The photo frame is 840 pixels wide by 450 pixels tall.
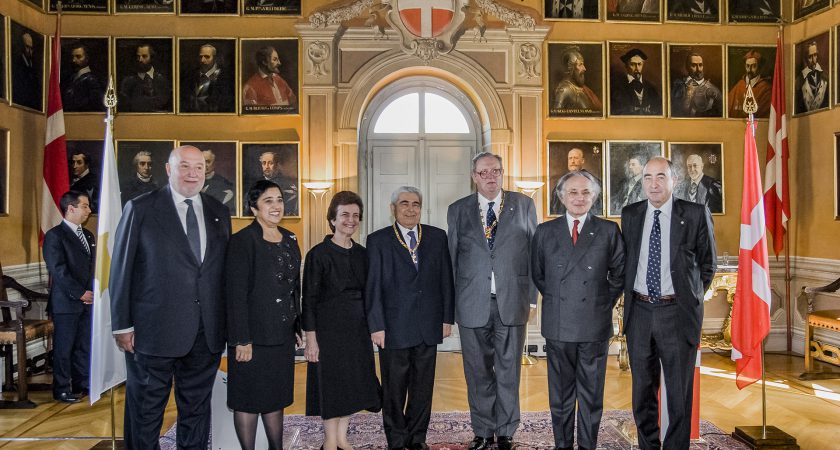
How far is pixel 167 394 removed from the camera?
3502mm

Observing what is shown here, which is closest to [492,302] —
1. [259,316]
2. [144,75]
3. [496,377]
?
[496,377]

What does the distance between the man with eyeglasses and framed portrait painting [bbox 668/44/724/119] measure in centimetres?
496

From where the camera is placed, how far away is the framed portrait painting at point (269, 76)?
7.80 meters

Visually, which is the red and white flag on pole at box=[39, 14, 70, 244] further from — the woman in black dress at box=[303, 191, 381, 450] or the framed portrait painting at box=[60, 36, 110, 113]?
the woman in black dress at box=[303, 191, 381, 450]

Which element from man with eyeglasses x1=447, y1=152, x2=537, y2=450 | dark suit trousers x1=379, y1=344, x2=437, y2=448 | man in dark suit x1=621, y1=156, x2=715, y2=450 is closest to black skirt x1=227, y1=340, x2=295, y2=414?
dark suit trousers x1=379, y1=344, x2=437, y2=448

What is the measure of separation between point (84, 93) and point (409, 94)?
4.15 metres

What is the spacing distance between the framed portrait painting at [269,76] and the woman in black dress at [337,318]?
443cm

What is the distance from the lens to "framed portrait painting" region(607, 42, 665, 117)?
805 cm

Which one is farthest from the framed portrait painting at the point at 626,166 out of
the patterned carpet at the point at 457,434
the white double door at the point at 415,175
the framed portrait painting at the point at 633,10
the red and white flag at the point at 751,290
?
the patterned carpet at the point at 457,434

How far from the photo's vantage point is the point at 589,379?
3.89 m

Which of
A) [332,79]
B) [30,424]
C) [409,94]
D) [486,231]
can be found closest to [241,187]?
[332,79]

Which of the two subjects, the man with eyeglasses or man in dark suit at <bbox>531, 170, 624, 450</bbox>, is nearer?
man in dark suit at <bbox>531, 170, 624, 450</bbox>

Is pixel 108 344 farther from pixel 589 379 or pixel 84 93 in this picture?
pixel 84 93

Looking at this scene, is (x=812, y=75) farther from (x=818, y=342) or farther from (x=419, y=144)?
(x=419, y=144)
